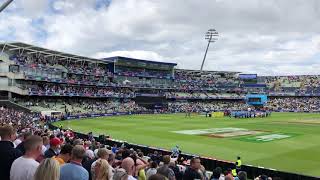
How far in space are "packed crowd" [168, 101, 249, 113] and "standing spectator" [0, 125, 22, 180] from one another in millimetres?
83047

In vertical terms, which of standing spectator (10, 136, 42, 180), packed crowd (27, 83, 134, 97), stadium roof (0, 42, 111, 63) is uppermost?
stadium roof (0, 42, 111, 63)

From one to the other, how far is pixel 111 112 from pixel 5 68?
22457 mm

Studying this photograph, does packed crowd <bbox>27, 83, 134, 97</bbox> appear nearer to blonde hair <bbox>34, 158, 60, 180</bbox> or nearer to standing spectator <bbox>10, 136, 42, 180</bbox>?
standing spectator <bbox>10, 136, 42, 180</bbox>

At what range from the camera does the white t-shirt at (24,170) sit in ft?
16.8

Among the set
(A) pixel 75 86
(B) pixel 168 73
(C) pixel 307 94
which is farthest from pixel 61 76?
(C) pixel 307 94

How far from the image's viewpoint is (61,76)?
257ft

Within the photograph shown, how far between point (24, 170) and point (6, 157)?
2.81 feet

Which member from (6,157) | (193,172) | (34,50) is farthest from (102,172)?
(34,50)

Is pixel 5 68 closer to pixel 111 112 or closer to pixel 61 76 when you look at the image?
Result: pixel 61 76

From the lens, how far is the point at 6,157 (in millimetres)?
5793

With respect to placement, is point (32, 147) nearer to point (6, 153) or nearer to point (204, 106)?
point (6, 153)

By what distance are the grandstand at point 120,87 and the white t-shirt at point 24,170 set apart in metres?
43.8

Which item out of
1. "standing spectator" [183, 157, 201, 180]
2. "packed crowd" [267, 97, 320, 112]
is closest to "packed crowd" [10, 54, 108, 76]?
"packed crowd" [267, 97, 320, 112]

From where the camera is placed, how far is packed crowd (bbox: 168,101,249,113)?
9131 centimetres
